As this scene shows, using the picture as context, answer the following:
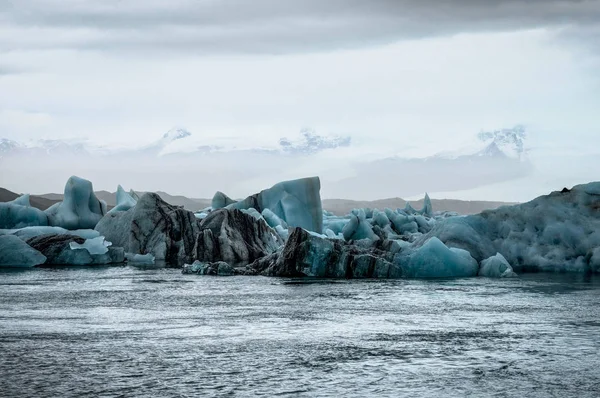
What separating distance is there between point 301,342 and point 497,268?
43.0 ft

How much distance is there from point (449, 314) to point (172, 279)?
10.1 metres

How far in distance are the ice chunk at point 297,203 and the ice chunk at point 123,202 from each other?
4.55 meters

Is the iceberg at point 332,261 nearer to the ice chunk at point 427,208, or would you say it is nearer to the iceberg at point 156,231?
the iceberg at point 156,231

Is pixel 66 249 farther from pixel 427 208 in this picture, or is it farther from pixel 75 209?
pixel 427 208

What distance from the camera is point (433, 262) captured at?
71.6ft

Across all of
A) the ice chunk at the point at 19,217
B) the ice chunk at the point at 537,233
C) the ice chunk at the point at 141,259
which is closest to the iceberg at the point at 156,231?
the ice chunk at the point at 141,259

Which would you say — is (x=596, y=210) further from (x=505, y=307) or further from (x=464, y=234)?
(x=505, y=307)

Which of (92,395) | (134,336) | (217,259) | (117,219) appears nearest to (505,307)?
(134,336)

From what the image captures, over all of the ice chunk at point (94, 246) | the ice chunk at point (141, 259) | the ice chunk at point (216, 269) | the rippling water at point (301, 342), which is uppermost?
the ice chunk at point (94, 246)

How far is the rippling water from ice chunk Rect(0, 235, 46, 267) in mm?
9502

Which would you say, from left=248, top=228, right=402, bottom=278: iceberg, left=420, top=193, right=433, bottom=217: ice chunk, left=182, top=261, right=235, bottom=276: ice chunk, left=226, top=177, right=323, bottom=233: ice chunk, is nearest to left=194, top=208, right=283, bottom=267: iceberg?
left=226, top=177, right=323, bottom=233: ice chunk

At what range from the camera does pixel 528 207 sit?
24.9 metres

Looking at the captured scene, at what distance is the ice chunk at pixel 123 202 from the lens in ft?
117

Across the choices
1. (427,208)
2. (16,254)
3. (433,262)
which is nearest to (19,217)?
(16,254)
